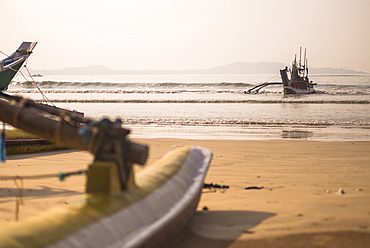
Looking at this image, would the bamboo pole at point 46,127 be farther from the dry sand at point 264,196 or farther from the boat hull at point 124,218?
the dry sand at point 264,196

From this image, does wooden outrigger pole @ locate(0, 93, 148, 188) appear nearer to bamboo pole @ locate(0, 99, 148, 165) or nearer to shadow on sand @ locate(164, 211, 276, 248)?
bamboo pole @ locate(0, 99, 148, 165)

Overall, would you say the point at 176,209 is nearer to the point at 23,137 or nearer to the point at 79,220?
the point at 79,220

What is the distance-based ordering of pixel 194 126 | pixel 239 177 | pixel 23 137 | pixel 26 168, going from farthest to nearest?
pixel 194 126 → pixel 23 137 → pixel 26 168 → pixel 239 177

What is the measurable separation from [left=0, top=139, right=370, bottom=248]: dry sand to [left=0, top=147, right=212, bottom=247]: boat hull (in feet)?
1.32

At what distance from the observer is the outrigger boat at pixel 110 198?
112 inches

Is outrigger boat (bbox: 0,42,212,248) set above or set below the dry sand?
above

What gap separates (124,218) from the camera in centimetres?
324

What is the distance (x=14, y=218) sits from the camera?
505 centimetres

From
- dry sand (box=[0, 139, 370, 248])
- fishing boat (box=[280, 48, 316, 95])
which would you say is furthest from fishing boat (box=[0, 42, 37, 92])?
fishing boat (box=[280, 48, 316, 95])

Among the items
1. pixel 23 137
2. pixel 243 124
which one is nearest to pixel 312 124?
pixel 243 124

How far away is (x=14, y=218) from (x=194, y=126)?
567 inches

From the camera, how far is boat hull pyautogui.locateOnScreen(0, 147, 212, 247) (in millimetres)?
2766

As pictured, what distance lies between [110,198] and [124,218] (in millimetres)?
196

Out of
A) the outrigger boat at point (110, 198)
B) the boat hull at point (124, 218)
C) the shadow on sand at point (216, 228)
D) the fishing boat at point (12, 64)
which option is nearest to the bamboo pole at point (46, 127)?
the outrigger boat at point (110, 198)
